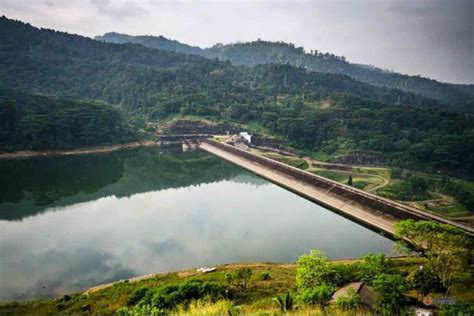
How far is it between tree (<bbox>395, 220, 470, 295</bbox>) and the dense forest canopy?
36997 millimetres

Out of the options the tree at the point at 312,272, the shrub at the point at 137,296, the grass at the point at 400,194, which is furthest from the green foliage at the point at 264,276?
the grass at the point at 400,194

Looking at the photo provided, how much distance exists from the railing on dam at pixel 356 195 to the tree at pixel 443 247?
13622mm

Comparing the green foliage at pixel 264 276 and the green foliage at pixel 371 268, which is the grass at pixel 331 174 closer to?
the green foliage at pixel 264 276

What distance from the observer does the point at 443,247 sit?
15227 millimetres

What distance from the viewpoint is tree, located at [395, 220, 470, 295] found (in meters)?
15.0

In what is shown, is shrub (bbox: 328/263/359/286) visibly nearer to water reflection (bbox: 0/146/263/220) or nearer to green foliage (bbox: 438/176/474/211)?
green foliage (bbox: 438/176/474/211)

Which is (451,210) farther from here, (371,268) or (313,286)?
(313,286)

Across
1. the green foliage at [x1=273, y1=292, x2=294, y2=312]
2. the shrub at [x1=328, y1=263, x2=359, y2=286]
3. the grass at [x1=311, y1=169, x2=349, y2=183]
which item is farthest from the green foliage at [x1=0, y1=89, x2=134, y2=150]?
the green foliage at [x1=273, y1=292, x2=294, y2=312]

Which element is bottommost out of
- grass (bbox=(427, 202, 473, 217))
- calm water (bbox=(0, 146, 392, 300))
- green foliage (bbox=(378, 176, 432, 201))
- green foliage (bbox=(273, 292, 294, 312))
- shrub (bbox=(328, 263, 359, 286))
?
calm water (bbox=(0, 146, 392, 300))

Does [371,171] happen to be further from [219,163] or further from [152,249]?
[152,249]

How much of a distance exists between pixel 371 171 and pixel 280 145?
1775 centimetres

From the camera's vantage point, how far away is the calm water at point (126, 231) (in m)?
21.5

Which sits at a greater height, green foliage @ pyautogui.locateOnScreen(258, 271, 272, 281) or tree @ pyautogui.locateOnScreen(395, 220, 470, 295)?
tree @ pyautogui.locateOnScreen(395, 220, 470, 295)

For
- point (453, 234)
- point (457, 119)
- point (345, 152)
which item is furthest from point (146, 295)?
point (457, 119)
